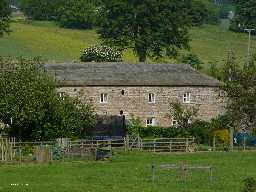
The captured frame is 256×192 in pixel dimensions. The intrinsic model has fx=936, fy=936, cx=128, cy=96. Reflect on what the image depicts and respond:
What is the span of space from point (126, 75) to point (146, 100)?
2.88 meters

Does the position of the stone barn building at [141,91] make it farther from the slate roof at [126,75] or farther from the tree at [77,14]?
the tree at [77,14]

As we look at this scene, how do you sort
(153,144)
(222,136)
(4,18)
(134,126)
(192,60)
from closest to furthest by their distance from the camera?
(153,144)
(222,136)
(134,126)
(4,18)
(192,60)

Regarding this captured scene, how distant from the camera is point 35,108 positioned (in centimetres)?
5853

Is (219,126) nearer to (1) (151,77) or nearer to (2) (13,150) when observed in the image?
(1) (151,77)

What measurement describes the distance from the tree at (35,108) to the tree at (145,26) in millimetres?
37092

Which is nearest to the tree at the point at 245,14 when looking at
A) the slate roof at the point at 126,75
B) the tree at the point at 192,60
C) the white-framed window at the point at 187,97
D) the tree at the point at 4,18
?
the tree at the point at 192,60

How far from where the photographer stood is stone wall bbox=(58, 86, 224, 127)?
73.8 meters

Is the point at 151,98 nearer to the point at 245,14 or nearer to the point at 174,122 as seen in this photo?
the point at 174,122

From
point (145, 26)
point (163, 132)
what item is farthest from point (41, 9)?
point (163, 132)

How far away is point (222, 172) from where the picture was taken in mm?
47188

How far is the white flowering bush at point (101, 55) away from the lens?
99.8m

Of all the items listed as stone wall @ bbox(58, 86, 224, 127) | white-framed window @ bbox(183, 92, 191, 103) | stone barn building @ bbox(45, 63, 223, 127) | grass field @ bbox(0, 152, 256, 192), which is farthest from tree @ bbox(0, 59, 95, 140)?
white-framed window @ bbox(183, 92, 191, 103)

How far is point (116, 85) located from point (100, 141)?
1416 centimetres

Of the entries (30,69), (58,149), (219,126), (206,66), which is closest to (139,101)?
(219,126)
